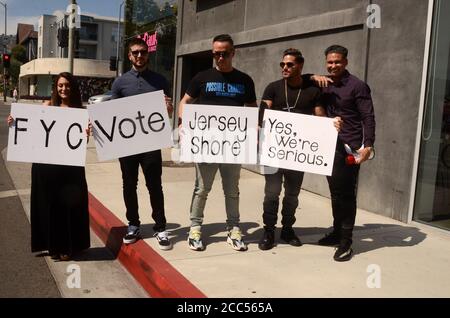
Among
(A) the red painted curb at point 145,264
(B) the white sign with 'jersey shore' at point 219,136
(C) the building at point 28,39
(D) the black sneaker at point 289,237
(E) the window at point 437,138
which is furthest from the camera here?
(C) the building at point 28,39

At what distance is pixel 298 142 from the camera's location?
454cm

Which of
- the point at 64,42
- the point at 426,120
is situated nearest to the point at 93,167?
the point at 426,120

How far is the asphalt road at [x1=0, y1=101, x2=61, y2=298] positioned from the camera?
389 centimetres

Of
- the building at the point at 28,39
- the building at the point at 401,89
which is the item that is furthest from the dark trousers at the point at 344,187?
the building at the point at 28,39

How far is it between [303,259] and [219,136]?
1.40 metres

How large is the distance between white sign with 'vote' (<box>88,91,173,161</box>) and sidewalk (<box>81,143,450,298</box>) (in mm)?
973

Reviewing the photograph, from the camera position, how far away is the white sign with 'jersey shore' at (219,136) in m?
4.53

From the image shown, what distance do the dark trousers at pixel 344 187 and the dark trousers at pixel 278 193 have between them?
1.22 feet

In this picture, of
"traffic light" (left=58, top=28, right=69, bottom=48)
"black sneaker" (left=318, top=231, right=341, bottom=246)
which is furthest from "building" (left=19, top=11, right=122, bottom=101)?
"black sneaker" (left=318, top=231, right=341, bottom=246)

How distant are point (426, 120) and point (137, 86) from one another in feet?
11.6

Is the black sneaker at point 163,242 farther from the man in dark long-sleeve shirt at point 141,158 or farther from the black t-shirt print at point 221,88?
the black t-shirt print at point 221,88

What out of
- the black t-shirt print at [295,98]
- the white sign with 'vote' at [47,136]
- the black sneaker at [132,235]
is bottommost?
the black sneaker at [132,235]

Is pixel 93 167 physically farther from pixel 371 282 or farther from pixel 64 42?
pixel 64 42

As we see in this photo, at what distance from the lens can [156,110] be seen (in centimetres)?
459
